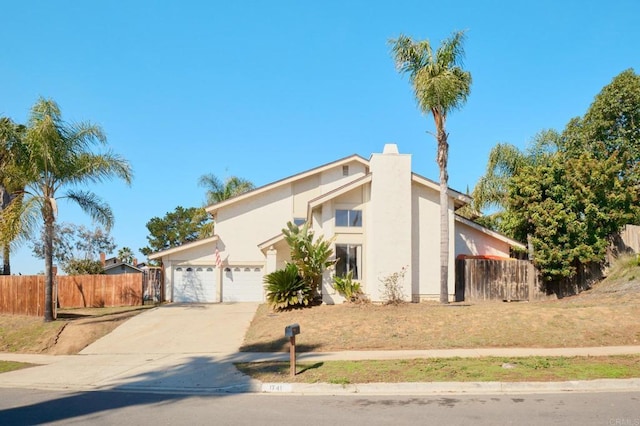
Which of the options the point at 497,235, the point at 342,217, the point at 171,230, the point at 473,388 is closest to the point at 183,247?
the point at 342,217

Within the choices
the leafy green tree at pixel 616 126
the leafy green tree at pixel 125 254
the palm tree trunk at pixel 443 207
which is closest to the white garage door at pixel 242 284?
the palm tree trunk at pixel 443 207

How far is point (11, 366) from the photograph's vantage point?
46.3ft

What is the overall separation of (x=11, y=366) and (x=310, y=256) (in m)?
10.2

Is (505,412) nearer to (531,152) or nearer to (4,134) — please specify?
(4,134)

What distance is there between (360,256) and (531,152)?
1314 cm

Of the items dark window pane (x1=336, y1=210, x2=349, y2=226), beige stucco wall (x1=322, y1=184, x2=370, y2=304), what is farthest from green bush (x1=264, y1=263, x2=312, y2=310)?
dark window pane (x1=336, y1=210, x2=349, y2=226)

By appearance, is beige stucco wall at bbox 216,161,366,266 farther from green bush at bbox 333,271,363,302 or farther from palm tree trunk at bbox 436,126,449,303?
palm tree trunk at bbox 436,126,449,303

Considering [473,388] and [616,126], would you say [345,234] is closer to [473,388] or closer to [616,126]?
[473,388]

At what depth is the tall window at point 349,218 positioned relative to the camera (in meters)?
21.4

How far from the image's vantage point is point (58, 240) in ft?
130

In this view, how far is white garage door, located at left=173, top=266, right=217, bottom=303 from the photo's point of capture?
26641 mm

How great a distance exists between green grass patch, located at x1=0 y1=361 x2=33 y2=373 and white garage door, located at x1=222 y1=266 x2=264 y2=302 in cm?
1260

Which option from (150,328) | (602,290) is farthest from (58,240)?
(602,290)

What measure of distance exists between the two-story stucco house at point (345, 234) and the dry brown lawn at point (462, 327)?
2.75 m
